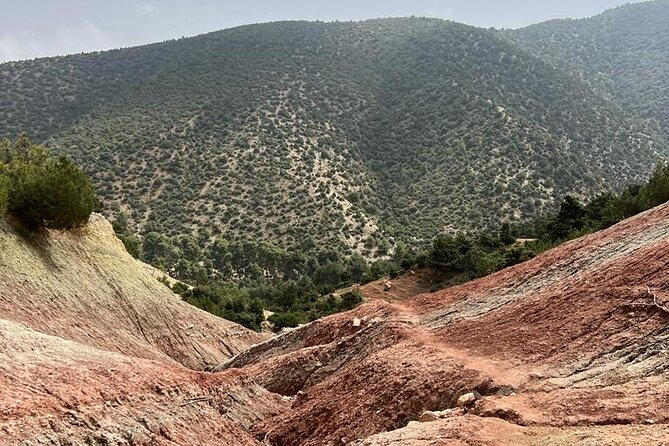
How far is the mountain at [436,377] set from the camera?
1084 cm

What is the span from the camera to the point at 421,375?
587 inches

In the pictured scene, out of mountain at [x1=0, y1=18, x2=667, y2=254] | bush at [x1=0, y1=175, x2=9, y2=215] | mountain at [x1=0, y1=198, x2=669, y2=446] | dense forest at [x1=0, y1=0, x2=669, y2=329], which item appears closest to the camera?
mountain at [x1=0, y1=198, x2=669, y2=446]

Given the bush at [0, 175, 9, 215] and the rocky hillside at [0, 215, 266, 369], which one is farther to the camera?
the bush at [0, 175, 9, 215]

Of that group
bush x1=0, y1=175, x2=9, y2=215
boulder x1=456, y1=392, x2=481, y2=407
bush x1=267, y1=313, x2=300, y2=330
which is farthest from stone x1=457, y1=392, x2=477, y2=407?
bush x1=267, y1=313, x2=300, y2=330

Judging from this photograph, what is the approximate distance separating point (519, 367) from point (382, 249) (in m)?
69.0

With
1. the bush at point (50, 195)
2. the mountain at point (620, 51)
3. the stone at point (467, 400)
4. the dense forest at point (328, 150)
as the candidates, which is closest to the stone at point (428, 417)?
the stone at point (467, 400)

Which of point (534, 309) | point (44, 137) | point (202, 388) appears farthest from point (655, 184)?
point (44, 137)

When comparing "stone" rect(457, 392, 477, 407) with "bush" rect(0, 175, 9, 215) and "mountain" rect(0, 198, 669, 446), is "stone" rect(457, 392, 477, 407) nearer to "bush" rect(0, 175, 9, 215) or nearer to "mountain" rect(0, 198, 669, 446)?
"mountain" rect(0, 198, 669, 446)

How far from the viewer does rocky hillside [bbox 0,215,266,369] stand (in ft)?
77.0

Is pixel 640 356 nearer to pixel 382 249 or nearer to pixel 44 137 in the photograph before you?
pixel 382 249

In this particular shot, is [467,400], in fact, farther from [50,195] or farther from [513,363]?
[50,195]

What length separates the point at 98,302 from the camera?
27594 millimetres

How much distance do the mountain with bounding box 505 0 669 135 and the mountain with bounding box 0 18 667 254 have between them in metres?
7.52

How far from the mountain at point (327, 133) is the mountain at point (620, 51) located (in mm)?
7522
